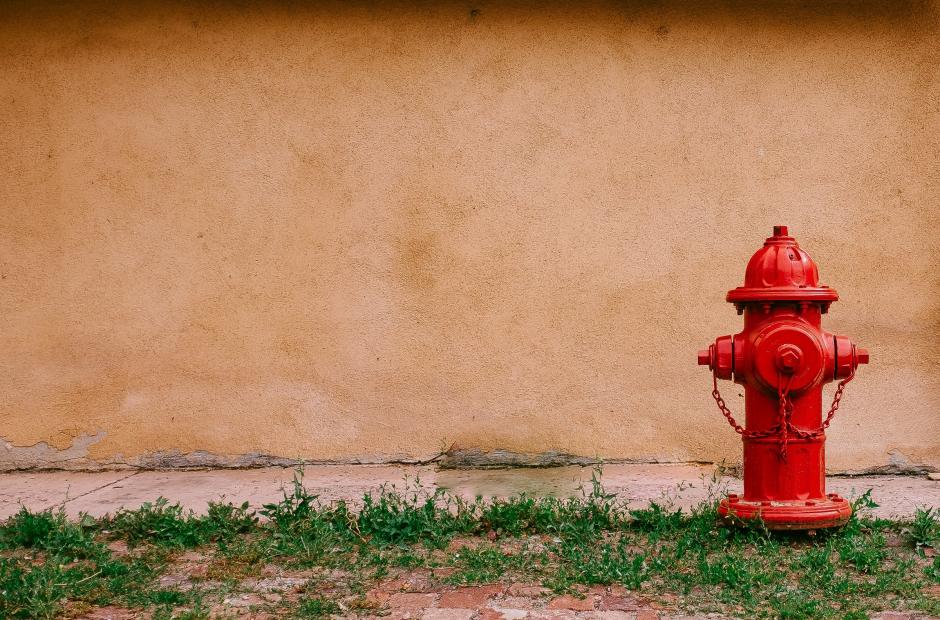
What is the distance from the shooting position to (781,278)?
3.60 metres

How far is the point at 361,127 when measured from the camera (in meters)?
5.13

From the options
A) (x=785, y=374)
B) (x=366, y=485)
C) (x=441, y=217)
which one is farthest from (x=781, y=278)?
(x=366, y=485)

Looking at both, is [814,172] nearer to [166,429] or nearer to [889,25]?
[889,25]

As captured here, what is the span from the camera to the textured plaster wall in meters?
4.98

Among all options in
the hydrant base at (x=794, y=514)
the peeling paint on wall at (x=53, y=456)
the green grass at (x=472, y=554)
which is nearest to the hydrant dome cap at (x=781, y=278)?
the hydrant base at (x=794, y=514)

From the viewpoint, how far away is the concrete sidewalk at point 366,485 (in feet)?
14.5

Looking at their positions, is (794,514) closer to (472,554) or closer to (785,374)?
(785,374)

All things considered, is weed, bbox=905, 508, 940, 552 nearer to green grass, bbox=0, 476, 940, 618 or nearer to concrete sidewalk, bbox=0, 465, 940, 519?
green grass, bbox=0, 476, 940, 618

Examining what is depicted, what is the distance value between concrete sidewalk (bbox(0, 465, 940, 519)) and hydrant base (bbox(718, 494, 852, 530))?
0.61 meters

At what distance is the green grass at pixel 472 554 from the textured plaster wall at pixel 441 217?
0.94 m

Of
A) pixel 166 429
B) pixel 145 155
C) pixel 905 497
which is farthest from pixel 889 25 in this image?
pixel 166 429

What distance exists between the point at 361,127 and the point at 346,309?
0.99 m

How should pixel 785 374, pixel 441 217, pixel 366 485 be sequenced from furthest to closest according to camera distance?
pixel 441 217, pixel 366 485, pixel 785 374

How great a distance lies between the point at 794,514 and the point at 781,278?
897 mm
